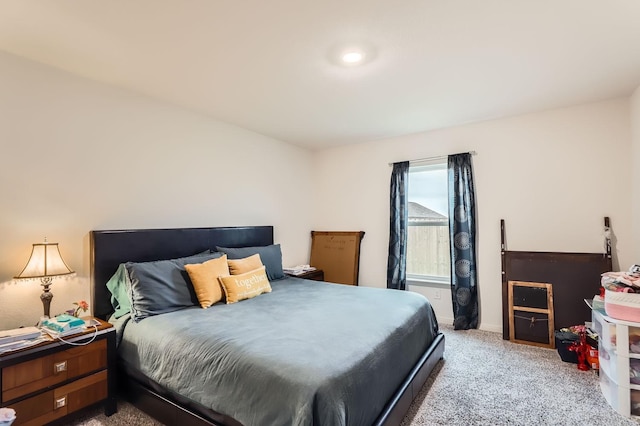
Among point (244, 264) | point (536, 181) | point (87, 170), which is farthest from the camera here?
point (536, 181)

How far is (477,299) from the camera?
11.8ft

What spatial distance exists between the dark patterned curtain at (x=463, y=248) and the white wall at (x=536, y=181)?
0.11 m

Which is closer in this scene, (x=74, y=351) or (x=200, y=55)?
(x=74, y=351)

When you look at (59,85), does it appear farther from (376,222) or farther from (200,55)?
(376,222)

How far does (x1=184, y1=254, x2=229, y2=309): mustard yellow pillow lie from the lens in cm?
249

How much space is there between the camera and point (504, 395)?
86.9 inches

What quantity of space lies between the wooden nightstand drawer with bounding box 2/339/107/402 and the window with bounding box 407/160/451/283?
3.39 meters

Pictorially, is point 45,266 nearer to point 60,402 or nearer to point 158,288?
point 158,288

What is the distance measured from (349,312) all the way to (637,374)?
74.3 inches

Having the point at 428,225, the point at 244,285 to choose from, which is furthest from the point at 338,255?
the point at 244,285

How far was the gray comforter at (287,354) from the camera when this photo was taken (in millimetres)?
1369

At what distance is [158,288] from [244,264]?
82 cm

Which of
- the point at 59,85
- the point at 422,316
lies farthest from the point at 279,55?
the point at 422,316

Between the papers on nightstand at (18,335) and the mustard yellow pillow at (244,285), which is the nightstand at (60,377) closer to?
the papers on nightstand at (18,335)
